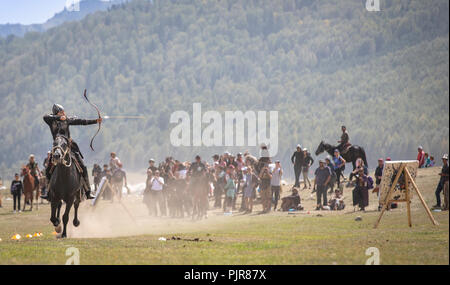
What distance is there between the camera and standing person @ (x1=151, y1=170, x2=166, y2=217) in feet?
117

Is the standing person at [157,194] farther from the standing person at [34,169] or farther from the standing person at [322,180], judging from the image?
the standing person at [322,180]

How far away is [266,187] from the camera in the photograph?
3394 cm

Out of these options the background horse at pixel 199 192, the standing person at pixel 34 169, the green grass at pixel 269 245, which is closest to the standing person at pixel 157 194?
the background horse at pixel 199 192

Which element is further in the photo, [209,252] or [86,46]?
[86,46]

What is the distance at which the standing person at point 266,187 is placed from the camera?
33750 millimetres

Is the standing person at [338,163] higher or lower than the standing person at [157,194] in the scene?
higher

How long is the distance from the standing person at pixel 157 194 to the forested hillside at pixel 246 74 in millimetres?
78028

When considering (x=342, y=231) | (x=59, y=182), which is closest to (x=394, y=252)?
(x=342, y=231)

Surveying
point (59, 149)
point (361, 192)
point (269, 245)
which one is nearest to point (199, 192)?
point (361, 192)

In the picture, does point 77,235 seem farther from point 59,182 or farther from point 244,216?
point 244,216

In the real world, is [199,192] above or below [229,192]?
above

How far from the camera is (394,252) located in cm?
1422

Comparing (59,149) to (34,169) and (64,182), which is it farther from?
(34,169)
